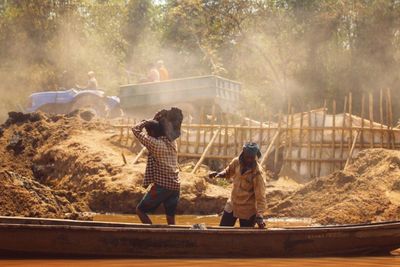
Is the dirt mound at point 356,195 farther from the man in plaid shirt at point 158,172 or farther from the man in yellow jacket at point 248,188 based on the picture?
the man in plaid shirt at point 158,172

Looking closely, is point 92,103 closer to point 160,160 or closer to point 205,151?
point 205,151

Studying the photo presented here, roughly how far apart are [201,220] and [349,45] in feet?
60.0

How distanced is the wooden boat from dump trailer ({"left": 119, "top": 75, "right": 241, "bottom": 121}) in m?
11.9

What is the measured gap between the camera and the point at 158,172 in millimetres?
8383

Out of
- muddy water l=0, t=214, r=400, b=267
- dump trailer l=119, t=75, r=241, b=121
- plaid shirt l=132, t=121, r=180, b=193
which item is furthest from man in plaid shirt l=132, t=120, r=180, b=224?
dump trailer l=119, t=75, r=241, b=121

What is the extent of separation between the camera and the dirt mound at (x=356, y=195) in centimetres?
1233

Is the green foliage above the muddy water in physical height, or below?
above

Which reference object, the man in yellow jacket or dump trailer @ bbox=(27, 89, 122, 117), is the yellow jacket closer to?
the man in yellow jacket

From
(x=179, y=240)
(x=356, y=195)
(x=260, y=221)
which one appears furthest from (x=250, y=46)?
(x=179, y=240)

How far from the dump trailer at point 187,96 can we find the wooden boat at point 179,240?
11.9 m

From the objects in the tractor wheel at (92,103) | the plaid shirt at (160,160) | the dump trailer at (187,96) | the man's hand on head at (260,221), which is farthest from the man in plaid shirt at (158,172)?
the tractor wheel at (92,103)

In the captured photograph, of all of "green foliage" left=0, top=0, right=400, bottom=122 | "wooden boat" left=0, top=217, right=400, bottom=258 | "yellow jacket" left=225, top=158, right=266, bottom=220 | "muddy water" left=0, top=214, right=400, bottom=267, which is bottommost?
"muddy water" left=0, top=214, right=400, bottom=267

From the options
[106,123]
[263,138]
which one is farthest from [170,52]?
[263,138]

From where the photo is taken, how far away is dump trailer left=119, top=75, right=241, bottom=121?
19812mm
